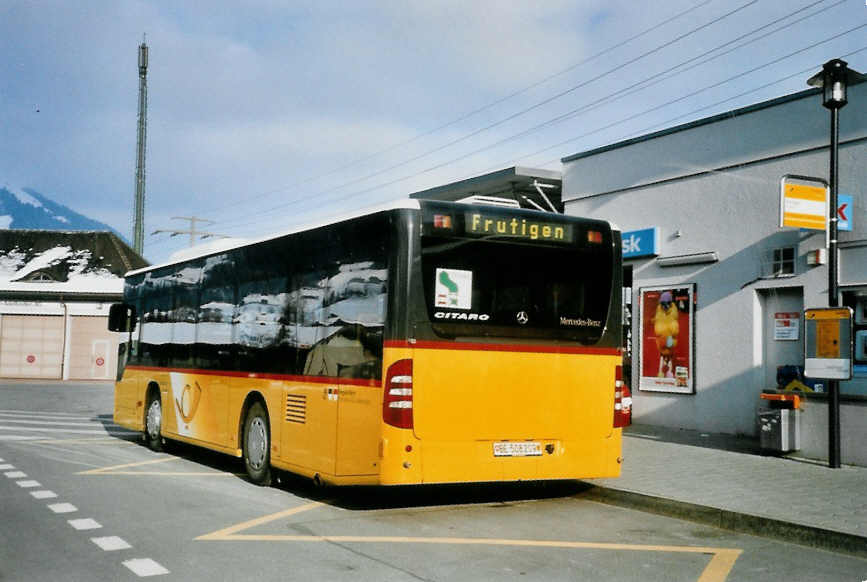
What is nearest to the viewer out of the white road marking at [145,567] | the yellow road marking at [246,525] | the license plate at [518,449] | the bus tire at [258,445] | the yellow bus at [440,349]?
the white road marking at [145,567]

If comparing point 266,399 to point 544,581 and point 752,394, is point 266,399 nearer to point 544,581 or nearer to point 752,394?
point 544,581

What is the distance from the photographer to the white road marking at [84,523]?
793cm

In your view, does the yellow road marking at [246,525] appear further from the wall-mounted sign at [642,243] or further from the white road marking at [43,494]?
the wall-mounted sign at [642,243]

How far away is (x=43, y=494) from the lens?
9812 mm

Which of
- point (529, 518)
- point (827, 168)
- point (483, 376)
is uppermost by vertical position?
point (827, 168)

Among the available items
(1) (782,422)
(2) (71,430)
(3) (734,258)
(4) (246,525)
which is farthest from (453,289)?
(2) (71,430)

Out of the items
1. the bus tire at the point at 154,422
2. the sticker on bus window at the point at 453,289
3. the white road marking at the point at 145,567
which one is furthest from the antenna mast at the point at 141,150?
the white road marking at the point at 145,567

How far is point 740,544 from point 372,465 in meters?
3.32

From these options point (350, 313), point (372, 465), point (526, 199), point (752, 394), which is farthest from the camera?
point (526, 199)

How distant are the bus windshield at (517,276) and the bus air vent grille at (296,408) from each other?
6.50 feet

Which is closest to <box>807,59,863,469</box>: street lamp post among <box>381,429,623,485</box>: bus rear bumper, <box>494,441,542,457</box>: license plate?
<box>381,429,623,485</box>: bus rear bumper

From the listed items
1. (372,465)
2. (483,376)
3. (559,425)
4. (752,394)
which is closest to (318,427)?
(372,465)

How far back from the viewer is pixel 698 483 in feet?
34.2

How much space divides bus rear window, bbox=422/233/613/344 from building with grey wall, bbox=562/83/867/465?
190 inches
